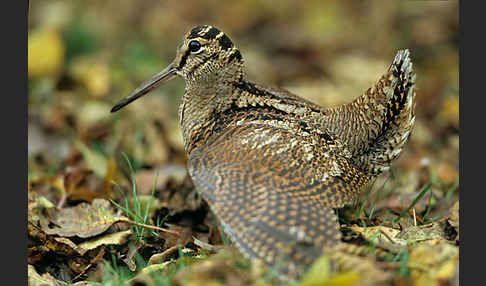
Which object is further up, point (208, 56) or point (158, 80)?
point (208, 56)

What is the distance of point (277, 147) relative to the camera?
4.36 metres

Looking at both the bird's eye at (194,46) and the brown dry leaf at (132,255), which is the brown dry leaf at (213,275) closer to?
the brown dry leaf at (132,255)

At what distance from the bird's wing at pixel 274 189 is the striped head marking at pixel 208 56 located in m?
0.62

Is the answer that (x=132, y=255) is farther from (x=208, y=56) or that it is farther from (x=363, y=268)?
(x=363, y=268)

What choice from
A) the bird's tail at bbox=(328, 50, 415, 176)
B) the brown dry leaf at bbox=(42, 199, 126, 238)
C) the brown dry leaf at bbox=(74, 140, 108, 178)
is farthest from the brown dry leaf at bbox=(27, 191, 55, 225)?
the bird's tail at bbox=(328, 50, 415, 176)

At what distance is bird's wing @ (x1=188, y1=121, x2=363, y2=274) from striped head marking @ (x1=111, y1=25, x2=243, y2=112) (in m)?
0.62

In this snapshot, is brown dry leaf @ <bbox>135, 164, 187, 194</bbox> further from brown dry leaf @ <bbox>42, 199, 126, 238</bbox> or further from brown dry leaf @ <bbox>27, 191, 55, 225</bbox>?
brown dry leaf @ <bbox>27, 191, 55, 225</bbox>

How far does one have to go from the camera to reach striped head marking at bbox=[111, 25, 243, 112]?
197 inches

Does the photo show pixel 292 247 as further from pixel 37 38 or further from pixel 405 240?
pixel 37 38

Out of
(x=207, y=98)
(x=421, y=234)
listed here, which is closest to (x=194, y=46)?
(x=207, y=98)

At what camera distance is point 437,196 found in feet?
19.2

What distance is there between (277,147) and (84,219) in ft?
6.59

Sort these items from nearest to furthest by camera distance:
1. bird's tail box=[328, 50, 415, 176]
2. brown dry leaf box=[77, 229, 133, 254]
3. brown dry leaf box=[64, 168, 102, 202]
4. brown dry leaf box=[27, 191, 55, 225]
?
bird's tail box=[328, 50, 415, 176] < brown dry leaf box=[77, 229, 133, 254] < brown dry leaf box=[27, 191, 55, 225] < brown dry leaf box=[64, 168, 102, 202]

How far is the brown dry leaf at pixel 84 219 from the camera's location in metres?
5.00
